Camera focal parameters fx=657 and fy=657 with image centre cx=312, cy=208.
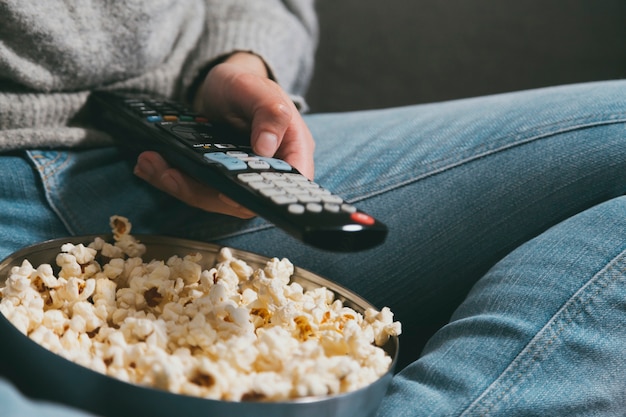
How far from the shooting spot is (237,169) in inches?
17.4

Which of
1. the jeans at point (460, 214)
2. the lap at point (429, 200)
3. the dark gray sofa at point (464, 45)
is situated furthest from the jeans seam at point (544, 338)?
the dark gray sofa at point (464, 45)

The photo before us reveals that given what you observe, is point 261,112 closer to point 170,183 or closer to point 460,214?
point 170,183

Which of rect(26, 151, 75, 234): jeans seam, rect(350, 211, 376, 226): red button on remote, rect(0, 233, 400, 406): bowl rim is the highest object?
rect(350, 211, 376, 226): red button on remote

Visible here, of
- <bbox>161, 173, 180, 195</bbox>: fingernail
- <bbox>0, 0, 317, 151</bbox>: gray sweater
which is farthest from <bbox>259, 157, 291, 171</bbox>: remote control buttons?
<bbox>0, 0, 317, 151</bbox>: gray sweater

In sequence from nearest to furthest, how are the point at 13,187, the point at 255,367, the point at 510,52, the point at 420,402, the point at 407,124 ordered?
the point at 255,367
the point at 420,402
the point at 13,187
the point at 407,124
the point at 510,52

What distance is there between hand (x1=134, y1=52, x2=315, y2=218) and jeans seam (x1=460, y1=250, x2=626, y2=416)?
0.74ft

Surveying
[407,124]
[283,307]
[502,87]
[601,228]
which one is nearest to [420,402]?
[283,307]

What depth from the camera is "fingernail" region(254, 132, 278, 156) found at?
516 millimetres

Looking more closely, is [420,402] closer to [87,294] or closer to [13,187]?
[87,294]

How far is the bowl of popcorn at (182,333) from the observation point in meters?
0.31

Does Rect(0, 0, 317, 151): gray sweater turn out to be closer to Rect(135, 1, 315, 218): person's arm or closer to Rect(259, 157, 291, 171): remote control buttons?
Rect(135, 1, 315, 218): person's arm

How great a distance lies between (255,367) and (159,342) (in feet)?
0.19

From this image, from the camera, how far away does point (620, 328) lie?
491mm

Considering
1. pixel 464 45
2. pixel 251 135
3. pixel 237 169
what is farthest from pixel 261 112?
pixel 464 45
